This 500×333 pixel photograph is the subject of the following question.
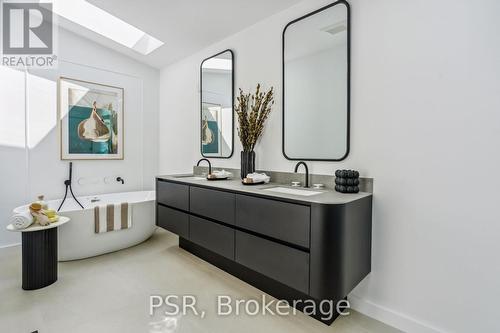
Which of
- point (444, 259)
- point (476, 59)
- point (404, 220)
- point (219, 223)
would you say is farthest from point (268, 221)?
point (476, 59)

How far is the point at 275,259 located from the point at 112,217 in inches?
82.7

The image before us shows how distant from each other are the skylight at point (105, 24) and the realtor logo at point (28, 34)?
8.2 inches

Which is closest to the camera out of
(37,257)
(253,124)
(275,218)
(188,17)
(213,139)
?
(275,218)

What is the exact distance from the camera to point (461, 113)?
1484 mm

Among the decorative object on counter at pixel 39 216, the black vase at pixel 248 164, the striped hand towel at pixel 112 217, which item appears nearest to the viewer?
the decorative object on counter at pixel 39 216

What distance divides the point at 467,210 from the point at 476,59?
0.88 meters

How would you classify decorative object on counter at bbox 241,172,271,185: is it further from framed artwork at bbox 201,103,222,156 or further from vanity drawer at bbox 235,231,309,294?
framed artwork at bbox 201,103,222,156

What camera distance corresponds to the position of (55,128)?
11.0 feet

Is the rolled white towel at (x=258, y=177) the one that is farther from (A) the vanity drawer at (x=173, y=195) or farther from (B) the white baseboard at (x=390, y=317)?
(B) the white baseboard at (x=390, y=317)

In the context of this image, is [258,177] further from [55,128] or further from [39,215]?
[55,128]

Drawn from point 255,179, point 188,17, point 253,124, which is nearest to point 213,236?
point 255,179

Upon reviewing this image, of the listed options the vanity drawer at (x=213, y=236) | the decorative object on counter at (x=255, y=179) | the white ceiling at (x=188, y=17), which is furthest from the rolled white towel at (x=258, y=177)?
the white ceiling at (x=188, y=17)

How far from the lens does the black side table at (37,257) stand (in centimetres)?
215

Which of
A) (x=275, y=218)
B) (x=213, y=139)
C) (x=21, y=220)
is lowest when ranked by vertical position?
(x=21, y=220)
